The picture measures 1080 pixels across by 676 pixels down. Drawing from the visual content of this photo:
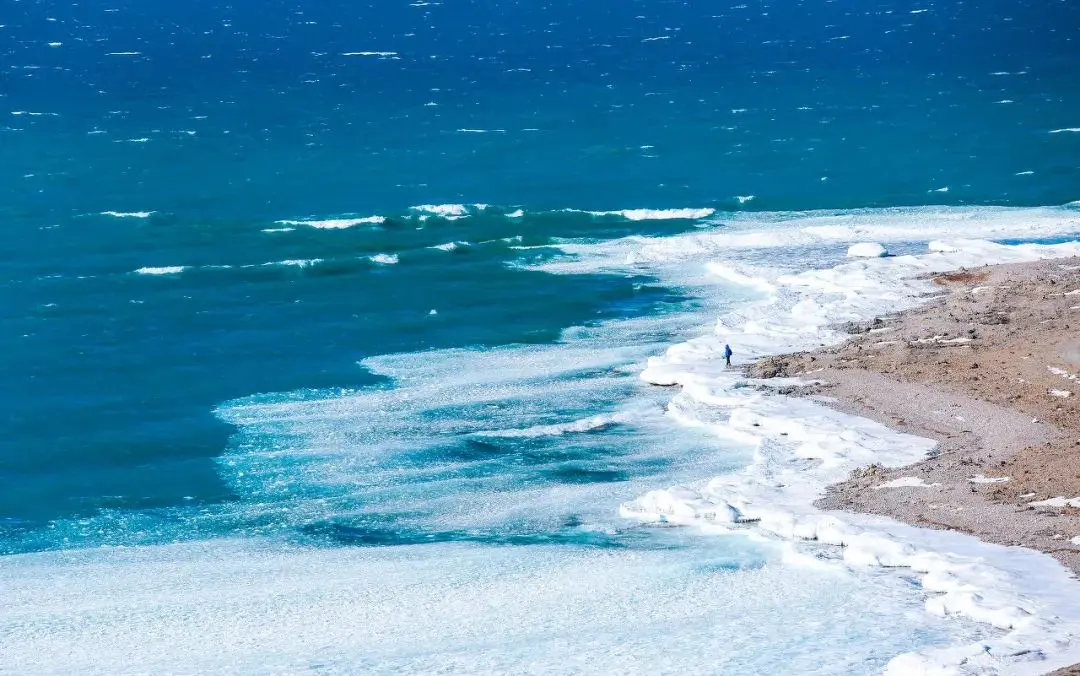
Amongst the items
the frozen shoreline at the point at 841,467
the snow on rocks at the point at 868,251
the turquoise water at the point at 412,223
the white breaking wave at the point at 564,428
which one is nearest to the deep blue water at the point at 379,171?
the turquoise water at the point at 412,223

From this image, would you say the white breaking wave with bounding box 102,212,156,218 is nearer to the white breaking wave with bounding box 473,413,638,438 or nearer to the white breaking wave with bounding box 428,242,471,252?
the white breaking wave with bounding box 428,242,471,252

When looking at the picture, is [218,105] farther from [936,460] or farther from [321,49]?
[936,460]

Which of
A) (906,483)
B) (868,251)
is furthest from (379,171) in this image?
(906,483)

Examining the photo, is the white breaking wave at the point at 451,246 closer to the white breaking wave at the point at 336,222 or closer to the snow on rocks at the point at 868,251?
the white breaking wave at the point at 336,222

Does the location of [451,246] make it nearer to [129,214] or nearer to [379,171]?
[379,171]

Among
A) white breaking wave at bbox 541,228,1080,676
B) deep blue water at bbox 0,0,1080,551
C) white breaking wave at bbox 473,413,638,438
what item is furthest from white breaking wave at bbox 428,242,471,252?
white breaking wave at bbox 473,413,638,438

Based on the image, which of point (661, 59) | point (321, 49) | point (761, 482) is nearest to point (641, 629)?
point (761, 482)
